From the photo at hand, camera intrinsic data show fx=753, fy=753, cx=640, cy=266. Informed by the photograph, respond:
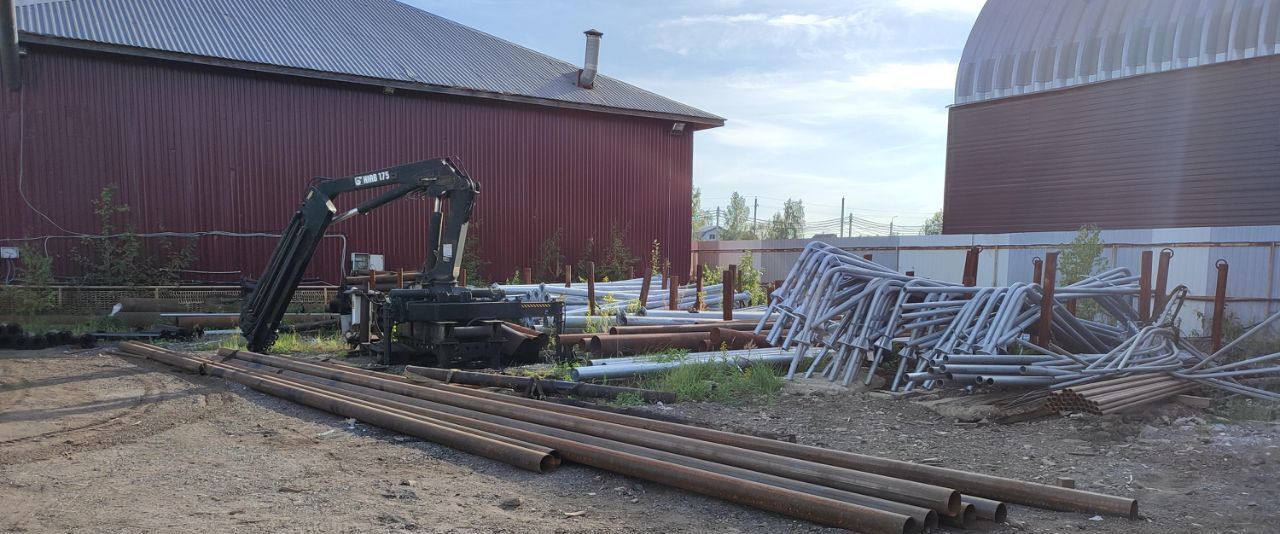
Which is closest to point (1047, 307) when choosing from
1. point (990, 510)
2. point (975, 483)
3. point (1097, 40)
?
point (975, 483)

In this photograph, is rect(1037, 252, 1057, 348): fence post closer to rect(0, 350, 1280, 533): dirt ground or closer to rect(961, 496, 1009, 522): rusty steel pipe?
rect(0, 350, 1280, 533): dirt ground

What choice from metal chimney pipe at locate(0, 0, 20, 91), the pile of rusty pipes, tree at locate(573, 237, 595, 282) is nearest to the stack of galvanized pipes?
the pile of rusty pipes

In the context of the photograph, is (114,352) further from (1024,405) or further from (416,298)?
(1024,405)

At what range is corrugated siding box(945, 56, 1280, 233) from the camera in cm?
1645

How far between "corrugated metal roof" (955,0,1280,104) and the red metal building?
759cm

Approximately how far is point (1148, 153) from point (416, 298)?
17479mm

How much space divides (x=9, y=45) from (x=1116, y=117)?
2348cm

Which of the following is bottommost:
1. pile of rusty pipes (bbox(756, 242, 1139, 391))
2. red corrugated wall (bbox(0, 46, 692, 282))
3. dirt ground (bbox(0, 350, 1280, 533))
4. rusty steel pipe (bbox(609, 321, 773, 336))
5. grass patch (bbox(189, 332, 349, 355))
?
grass patch (bbox(189, 332, 349, 355))

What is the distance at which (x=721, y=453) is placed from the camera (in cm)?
462

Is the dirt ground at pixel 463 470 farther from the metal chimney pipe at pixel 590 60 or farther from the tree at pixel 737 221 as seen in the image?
the tree at pixel 737 221

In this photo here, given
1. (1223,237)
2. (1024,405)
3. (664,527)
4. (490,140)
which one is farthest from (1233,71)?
(664,527)

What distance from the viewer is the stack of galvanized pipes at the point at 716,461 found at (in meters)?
3.77

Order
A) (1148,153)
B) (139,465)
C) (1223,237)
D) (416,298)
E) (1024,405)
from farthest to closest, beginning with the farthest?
(1148,153) → (1223,237) → (416,298) → (1024,405) → (139,465)

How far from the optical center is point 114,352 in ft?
36.9
